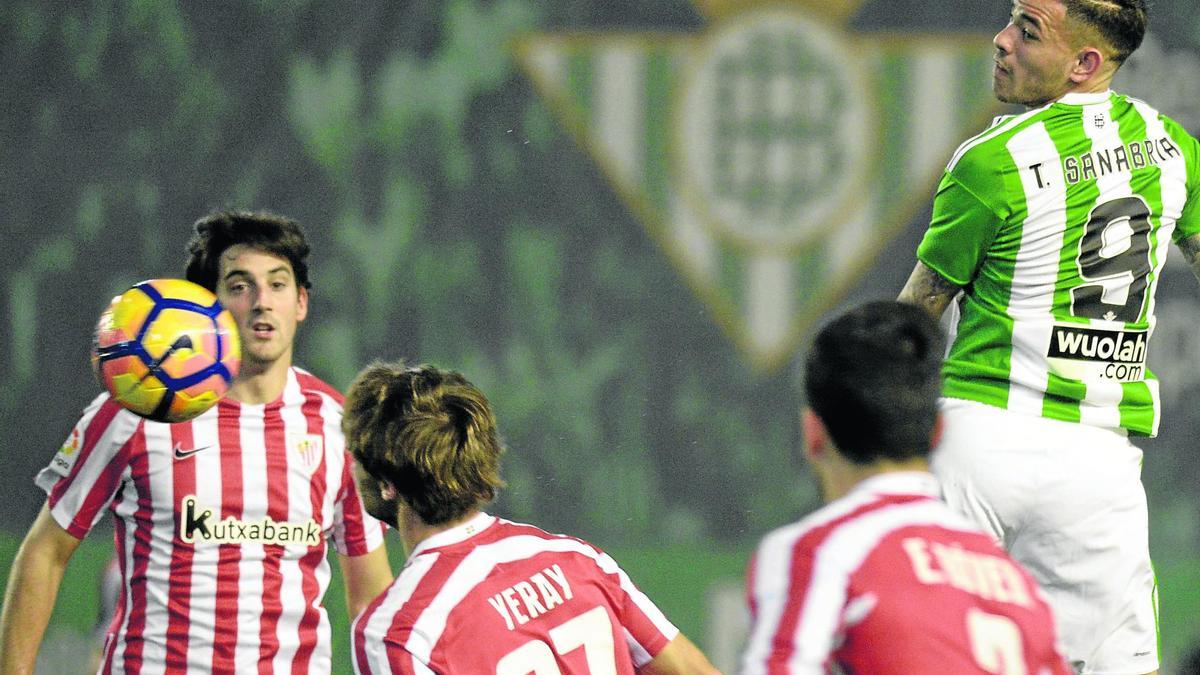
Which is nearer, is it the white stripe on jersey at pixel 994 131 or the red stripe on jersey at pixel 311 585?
the white stripe on jersey at pixel 994 131

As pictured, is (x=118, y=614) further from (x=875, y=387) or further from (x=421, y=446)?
(x=875, y=387)

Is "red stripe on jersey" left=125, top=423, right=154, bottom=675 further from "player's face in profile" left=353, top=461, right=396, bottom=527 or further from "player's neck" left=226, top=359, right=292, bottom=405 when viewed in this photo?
"player's face in profile" left=353, top=461, right=396, bottom=527

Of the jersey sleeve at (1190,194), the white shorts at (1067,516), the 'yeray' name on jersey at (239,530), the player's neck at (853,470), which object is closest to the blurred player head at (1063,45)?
the jersey sleeve at (1190,194)

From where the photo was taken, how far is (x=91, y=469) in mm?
3893

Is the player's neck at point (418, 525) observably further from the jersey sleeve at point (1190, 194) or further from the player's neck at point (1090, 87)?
the jersey sleeve at point (1190, 194)

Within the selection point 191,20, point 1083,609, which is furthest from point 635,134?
point 1083,609

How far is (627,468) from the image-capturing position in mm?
7359

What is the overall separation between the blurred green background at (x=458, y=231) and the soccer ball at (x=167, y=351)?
351cm

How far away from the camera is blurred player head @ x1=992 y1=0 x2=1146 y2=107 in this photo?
3.38m

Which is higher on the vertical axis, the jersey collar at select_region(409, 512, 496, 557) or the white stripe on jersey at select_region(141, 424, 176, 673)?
the jersey collar at select_region(409, 512, 496, 557)

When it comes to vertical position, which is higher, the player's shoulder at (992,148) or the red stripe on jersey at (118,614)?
the player's shoulder at (992,148)

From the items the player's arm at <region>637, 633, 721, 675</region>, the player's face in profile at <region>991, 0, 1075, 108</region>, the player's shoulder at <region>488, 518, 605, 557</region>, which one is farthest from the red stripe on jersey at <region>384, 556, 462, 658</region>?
the player's face in profile at <region>991, 0, 1075, 108</region>

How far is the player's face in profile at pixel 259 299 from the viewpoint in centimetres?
405

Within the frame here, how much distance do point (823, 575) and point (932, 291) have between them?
145 centimetres
